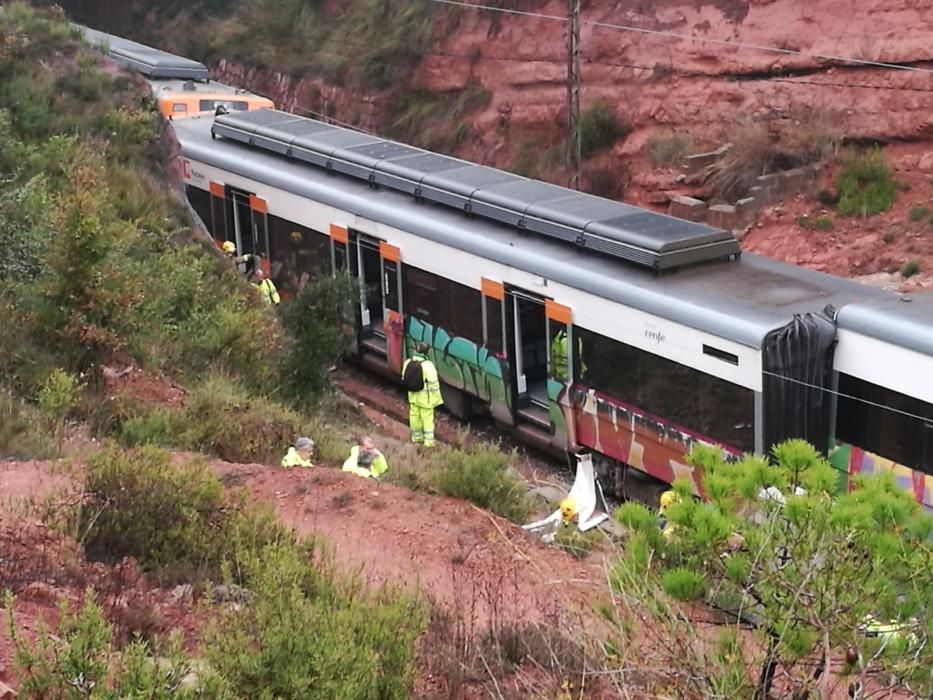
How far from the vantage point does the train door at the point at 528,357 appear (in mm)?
15922

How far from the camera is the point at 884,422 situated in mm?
11828

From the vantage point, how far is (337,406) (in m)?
16.8

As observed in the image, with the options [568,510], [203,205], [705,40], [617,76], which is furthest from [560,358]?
[617,76]

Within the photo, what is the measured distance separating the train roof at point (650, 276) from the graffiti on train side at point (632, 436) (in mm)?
1141

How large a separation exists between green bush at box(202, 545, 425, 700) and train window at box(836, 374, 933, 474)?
6.29 meters

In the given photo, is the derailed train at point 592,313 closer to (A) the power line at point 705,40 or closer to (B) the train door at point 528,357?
(B) the train door at point 528,357

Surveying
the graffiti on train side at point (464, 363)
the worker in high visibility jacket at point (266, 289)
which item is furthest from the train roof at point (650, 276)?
the worker in high visibility jacket at point (266, 289)

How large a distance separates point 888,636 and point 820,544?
44 cm

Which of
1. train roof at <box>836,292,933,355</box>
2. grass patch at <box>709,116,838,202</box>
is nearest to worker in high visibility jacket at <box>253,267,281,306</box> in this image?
train roof at <box>836,292,933,355</box>

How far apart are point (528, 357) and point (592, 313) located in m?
1.86

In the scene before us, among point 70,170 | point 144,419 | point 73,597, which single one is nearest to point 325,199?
point 70,170

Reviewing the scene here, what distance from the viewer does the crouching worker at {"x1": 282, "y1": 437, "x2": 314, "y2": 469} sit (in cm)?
1182

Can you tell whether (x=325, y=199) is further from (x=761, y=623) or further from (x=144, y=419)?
(x=761, y=623)

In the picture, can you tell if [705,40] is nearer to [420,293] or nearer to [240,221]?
[240,221]
